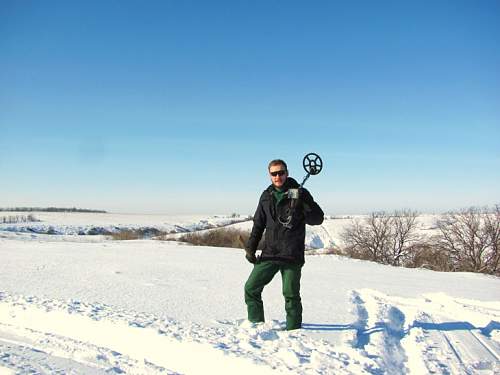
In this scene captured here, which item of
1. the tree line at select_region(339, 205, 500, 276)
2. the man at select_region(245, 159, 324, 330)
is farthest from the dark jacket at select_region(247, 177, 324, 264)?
the tree line at select_region(339, 205, 500, 276)

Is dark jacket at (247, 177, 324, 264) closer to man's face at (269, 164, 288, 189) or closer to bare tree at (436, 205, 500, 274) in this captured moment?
man's face at (269, 164, 288, 189)

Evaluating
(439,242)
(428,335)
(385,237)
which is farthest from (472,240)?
(428,335)

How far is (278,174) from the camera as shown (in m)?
3.84

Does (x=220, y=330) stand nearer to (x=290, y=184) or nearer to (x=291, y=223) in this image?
(x=291, y=223)

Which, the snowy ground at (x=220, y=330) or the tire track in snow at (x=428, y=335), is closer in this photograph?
the snowy ground at (x=220, y=330)

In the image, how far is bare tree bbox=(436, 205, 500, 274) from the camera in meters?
18.4

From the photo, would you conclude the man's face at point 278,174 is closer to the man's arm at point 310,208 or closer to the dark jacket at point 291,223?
the dark jacket at point 291,223

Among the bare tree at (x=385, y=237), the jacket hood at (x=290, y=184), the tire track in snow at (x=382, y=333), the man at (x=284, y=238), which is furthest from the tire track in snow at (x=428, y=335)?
the bare tree at (x=385, y=237)

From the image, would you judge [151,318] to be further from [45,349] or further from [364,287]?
[364,287]

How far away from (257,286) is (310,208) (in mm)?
1008

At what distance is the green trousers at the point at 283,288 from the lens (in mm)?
3826

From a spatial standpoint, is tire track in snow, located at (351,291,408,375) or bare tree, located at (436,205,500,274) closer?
tire track in snow, located at (351,291,408,375)

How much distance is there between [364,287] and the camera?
7121 millimetres

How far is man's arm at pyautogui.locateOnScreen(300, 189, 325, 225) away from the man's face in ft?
0.82
